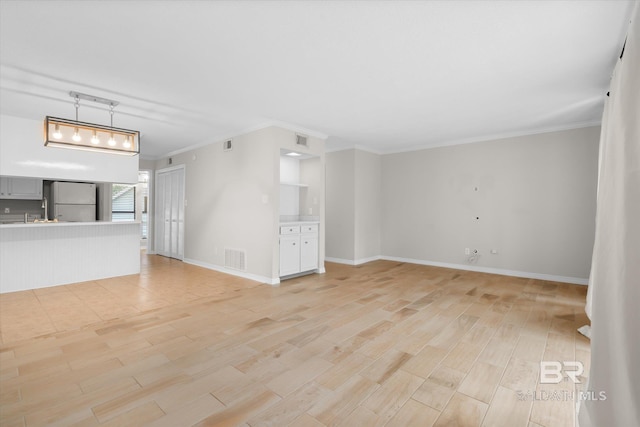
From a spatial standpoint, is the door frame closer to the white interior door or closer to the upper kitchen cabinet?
the white interior door

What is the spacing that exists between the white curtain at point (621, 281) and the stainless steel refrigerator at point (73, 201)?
271 inches

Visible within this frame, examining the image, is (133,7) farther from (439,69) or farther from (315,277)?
(315,277)

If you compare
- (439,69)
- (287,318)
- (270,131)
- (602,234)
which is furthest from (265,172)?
(602,234)

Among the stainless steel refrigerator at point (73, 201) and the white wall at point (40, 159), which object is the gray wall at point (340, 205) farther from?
the stainless steel refrigerator at point (73, 201)

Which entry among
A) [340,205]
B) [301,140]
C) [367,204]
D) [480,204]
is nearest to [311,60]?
[301,140]

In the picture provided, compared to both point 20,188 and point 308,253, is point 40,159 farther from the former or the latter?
point 308,253

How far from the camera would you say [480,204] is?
5.73 metres

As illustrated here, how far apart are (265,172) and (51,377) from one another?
336 cm

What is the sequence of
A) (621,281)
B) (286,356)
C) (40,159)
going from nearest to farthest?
(621,281) < (286,356) < (40,159)

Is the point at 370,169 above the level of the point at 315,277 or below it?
above

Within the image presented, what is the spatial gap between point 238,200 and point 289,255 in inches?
52.9

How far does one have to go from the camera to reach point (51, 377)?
81.9 inches

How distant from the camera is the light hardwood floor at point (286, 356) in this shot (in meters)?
1.74

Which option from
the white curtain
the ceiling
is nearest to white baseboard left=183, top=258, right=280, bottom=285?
→ the ceiling
